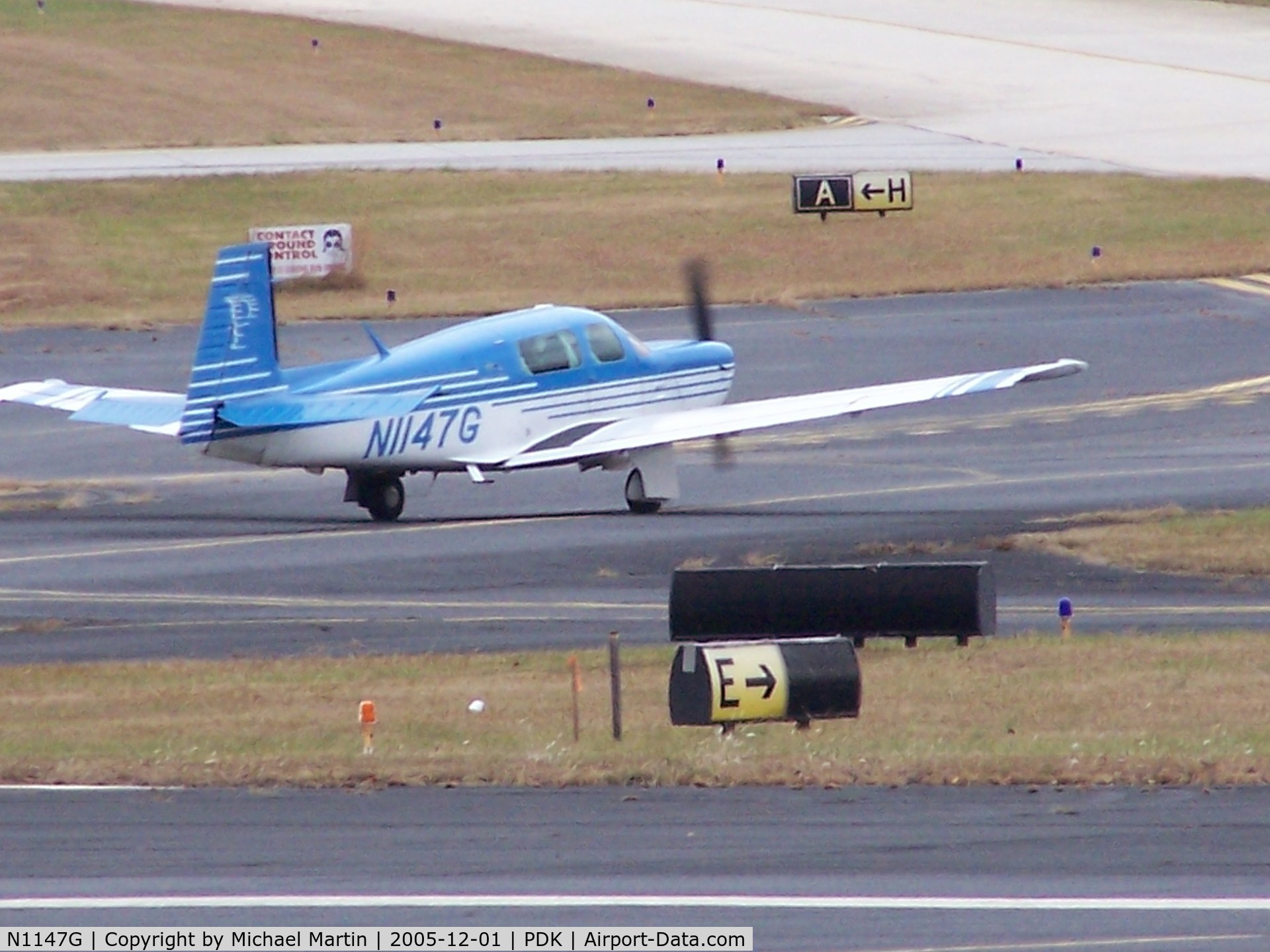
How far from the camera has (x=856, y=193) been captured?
5097cm

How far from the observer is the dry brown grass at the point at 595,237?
154 feet

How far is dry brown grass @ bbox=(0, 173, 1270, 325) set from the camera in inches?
1844

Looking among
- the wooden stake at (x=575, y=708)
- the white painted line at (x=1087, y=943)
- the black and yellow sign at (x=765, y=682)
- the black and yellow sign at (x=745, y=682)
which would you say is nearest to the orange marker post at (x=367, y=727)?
the wooden stake at (x=575, y=708)

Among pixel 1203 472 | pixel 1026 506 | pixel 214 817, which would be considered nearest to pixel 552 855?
pixel 214 817

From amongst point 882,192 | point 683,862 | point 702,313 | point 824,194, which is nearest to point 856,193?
point 882,192

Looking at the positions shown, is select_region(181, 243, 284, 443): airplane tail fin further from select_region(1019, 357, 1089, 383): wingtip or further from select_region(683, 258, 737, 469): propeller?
select_region(1019, 357, 1089, 383): wingtip

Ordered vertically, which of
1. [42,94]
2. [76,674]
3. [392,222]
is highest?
[42,94]

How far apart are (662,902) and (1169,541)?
15.0 meters

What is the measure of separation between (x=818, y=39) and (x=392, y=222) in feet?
97.8

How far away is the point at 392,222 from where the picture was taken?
52.8 metres

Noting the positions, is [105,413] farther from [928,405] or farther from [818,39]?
[818,39]

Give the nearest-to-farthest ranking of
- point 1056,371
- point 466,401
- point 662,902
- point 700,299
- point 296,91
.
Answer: point 662,902 < point 1056,371 < point 466,401 < point 700,299 < point 296,91

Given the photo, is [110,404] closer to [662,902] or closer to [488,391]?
[488,391]
